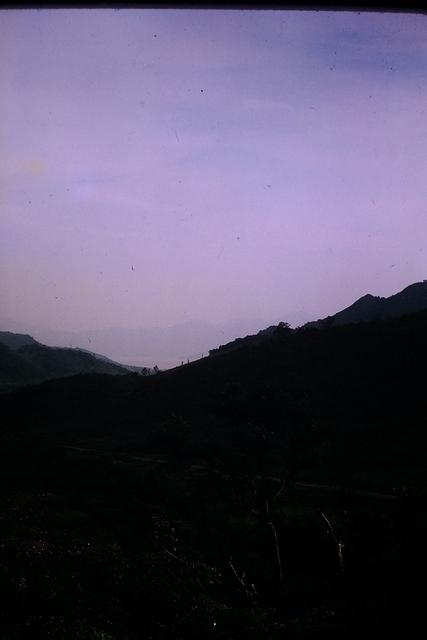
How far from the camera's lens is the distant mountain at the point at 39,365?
276 ft

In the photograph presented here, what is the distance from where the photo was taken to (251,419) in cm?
1092

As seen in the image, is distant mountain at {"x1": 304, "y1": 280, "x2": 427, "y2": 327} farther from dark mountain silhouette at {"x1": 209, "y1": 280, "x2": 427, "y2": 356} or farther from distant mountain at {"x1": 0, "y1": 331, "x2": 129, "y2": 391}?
distant mountain at {"x1": 0, "y1": 331, "x2": 129, "y2": 391}

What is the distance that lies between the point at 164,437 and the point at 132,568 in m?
19.7

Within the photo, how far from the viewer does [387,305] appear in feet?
246

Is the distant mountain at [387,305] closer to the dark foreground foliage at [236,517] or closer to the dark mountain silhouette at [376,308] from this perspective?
the dark mountain silhouette at [376,308]

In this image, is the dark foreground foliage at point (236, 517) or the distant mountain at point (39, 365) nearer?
the dark foreground foliage at point (236, 517)

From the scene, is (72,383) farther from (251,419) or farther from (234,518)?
(251,419)

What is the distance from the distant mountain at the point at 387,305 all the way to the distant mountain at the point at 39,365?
4125 centimetres

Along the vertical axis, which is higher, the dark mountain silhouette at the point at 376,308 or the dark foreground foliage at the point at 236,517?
the dark mountain silhouette at the point at 376,308

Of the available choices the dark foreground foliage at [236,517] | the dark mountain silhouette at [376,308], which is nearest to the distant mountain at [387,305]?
the dark mountain silhouette at [376,308]

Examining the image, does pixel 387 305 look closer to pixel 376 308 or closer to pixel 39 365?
pixel 376 308

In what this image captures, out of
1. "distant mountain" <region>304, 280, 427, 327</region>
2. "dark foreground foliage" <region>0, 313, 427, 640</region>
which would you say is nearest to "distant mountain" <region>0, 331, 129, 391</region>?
"distant mountain" <region>304, 280, 427, 327</region>

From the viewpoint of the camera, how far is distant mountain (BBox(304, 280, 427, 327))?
226ft

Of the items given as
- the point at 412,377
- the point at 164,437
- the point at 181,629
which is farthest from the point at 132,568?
Result: the point at 412,377
